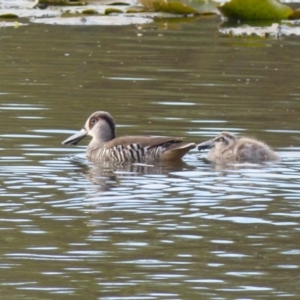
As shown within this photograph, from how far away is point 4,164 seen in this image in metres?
9.70

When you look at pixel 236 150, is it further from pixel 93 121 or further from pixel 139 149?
pixel 93 121

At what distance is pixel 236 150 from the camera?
417 inches

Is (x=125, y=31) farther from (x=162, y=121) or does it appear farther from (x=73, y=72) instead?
(x=162, y=121)

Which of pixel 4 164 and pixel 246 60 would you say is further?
pixel 246 60

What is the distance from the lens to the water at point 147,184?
21.0 ft

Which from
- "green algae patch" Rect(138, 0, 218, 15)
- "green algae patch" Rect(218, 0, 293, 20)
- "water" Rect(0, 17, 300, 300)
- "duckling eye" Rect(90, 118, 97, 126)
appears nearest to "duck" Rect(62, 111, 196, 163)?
"water" Rect(0, 17, 300, 300)

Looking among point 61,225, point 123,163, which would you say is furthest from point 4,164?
point 61,225

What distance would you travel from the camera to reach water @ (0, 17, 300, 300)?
6.40 m

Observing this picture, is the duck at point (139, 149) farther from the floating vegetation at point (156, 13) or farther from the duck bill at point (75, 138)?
the floating vegetation at point (156, 13)

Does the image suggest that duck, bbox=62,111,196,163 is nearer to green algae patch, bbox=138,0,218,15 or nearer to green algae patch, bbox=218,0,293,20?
green algae patch, bbox=218,0,293,20

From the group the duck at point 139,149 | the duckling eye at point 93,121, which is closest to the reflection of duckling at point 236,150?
the duck at point 139,149

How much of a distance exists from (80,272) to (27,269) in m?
0.31

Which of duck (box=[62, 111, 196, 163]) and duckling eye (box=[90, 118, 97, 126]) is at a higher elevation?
duckling eye (box=[90, 118, 97, 126])

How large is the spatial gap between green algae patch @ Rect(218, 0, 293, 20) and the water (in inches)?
122
